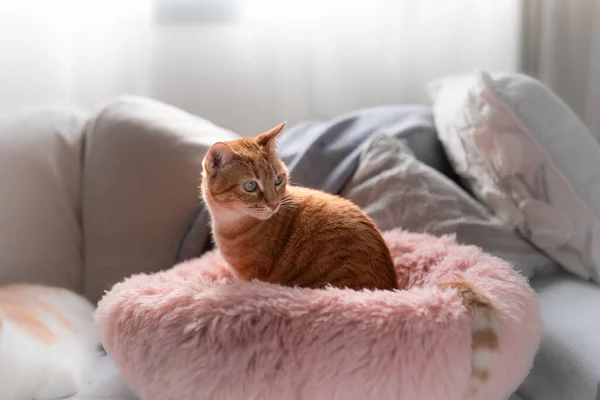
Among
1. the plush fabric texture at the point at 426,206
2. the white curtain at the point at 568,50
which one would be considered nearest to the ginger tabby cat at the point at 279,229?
the plush fabric texture at the point at 426,206

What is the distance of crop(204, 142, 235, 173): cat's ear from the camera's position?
102 centimetres

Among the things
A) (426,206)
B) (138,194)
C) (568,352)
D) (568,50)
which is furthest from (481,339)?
(568,50)

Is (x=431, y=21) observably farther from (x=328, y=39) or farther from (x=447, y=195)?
(x=447, y=195)

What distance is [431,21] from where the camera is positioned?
1730 mm

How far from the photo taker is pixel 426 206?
1.31 metres

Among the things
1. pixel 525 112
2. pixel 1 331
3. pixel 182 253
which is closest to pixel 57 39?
pixel 182 253

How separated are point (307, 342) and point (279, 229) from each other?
0.91 ft

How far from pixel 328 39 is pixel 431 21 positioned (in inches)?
11.5

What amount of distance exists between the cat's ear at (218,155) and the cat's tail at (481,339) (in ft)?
1.38

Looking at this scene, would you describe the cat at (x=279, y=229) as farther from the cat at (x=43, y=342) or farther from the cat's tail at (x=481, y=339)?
the cat at (x=43, y=342)

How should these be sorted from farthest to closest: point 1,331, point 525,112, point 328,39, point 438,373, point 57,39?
point 328,39, point 57,39, point 525,112, point 1,331, point 438,373

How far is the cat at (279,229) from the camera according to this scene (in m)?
1.03

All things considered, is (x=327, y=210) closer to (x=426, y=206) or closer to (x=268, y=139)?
(x=268, y=139)

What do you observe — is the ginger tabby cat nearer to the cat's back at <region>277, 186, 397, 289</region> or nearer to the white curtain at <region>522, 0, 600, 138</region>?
the cat's back at <region>277, 186, 397, 289</region>
